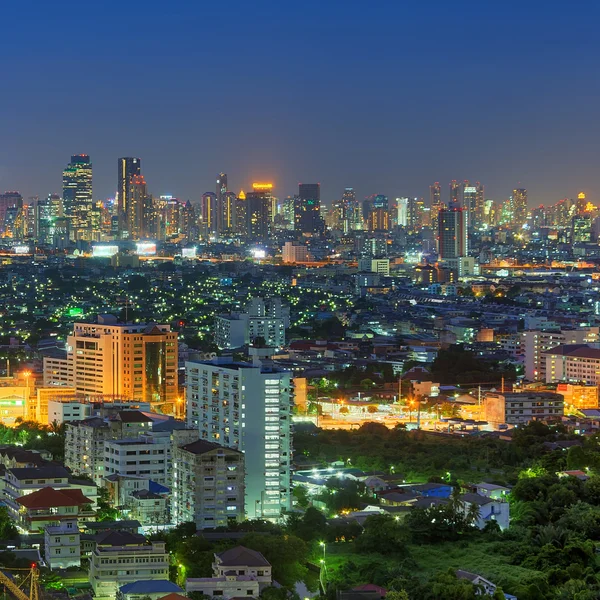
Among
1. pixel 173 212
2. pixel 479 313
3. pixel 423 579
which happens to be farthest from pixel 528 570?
pixel 173 212

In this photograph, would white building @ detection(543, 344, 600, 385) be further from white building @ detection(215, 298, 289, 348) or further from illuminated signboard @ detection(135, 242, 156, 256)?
illuminated signboard @ detection(135, 242, 156, 256)

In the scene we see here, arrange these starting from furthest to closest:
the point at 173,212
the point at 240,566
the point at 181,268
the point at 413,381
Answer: the point at 173,212
the point at 181,268
the point at 413,381
the point at 240,566

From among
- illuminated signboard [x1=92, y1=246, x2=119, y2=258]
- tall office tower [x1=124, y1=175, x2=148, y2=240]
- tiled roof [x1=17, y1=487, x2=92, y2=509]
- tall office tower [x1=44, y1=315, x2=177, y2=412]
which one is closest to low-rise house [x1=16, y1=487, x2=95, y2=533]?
tiled roof [x1=17, y1=487, x2=92, y2=509]

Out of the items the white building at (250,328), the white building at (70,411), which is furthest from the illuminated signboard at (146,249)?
the white building at (70,411)

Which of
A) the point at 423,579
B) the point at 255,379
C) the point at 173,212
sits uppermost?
the point at 173,212

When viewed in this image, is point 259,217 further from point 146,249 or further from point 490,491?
point 490,491

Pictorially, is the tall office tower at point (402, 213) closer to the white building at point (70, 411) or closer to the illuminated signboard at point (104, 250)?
the illuminated signboard at point (104, 250)

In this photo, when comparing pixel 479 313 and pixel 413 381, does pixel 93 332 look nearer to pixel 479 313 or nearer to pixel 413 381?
pixel 413 381
